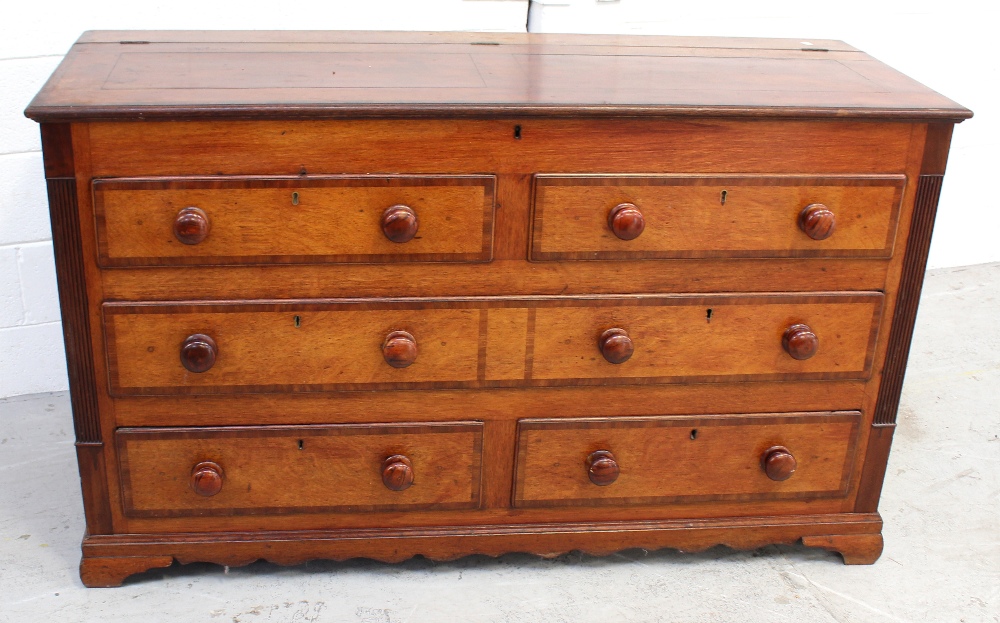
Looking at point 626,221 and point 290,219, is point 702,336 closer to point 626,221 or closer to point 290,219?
point 626,221

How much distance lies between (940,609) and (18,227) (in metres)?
2.47

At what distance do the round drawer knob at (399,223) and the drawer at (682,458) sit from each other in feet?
1.63

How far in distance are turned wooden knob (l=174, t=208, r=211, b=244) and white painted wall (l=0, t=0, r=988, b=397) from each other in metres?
1.03

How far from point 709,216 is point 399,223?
62 cm

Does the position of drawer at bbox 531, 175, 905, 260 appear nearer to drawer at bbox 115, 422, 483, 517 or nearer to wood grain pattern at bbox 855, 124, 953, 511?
wood grain pattern at bbox 855, 124, 953, 511

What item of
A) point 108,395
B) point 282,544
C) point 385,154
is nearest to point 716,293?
point 385,154

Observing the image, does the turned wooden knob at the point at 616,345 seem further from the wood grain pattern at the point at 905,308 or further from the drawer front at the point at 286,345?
the wood grain pattern at the point at 905,308

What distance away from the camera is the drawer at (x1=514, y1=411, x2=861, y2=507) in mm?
2428

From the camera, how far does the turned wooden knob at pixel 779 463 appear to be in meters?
2.45

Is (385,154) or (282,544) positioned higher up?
(385,154)

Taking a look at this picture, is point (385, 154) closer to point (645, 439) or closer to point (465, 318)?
point (465, 318)

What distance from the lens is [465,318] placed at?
2.30 metres

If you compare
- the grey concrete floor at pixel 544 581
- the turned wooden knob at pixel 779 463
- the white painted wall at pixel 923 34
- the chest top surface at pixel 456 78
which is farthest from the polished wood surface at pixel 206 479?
the white painted wall at pixel 923 34

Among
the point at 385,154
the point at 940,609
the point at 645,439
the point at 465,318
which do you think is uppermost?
the point at 385,154
